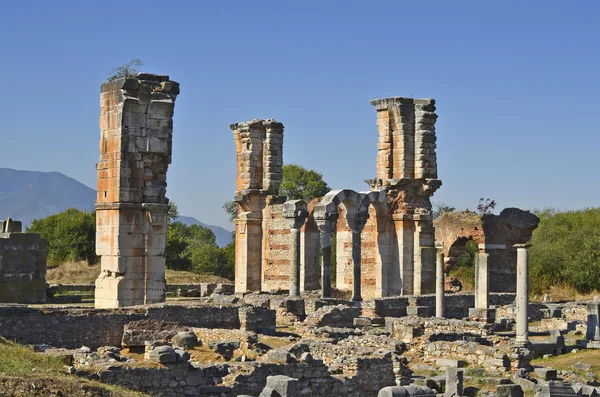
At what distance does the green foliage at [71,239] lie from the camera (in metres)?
51.9

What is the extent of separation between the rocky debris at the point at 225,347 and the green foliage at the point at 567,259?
29227mm

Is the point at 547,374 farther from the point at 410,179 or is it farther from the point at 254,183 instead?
the point at 254,183

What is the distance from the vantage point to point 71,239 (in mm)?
52812

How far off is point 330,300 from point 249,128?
9903mm

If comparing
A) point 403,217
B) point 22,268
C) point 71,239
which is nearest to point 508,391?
point 22,268

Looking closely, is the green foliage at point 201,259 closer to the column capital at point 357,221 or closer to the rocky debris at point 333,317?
the column capital at point 357,221

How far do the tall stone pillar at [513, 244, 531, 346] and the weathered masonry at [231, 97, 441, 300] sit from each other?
7960 mm

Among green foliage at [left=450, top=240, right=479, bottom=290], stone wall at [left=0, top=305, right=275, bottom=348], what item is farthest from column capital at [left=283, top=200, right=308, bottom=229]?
green foliage at [left=450, top=240, right=479, bottom=290]

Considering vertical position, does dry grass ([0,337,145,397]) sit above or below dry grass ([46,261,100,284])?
below

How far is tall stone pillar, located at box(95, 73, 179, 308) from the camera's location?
84.1 ft

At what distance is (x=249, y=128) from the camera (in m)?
39.1

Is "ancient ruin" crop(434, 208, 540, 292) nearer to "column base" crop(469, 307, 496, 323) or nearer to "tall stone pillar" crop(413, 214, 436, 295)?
"tall stone pillar" crop(413, 214, 436, 295)

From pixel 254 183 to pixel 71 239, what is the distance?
1677cm

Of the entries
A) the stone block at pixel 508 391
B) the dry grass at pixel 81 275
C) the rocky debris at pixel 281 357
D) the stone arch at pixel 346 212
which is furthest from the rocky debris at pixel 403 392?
the dry grass at pixel 81 275
